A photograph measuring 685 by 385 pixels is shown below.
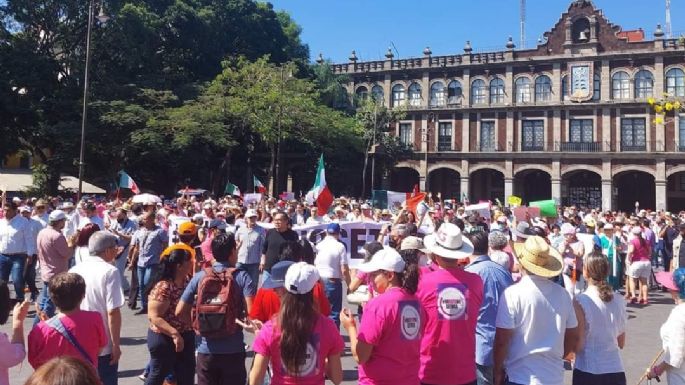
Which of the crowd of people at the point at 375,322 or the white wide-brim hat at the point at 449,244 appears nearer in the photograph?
the crowd of people at the point at 375,322

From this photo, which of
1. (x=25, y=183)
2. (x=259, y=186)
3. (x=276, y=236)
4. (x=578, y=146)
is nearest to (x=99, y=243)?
(x=276, y=236)

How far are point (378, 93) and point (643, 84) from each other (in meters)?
19.6

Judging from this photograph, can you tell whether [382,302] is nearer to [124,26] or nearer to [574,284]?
[574,284]

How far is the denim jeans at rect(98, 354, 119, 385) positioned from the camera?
4386 millimetres

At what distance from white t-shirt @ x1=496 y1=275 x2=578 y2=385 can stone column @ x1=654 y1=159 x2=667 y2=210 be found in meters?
39.1

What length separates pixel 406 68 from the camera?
154 feet

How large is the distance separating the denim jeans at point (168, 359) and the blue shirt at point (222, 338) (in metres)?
0.36

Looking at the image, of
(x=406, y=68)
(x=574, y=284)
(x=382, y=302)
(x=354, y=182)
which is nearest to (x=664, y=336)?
(x=382, y=302)

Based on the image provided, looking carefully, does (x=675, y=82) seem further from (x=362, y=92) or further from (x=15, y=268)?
(x=15, y=268)

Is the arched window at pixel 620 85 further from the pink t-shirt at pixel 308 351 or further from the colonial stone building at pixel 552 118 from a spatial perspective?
the pink t-shirt at pixel 308 351

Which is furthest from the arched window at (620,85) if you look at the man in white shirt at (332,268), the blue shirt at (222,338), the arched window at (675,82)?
the blue shirt at (222,338)

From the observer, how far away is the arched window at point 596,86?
134 ft

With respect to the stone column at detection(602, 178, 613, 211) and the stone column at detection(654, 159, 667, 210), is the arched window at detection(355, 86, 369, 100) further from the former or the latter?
the stone column at detection(654, 159, 667, 210)

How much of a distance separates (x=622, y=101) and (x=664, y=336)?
40325 mm
